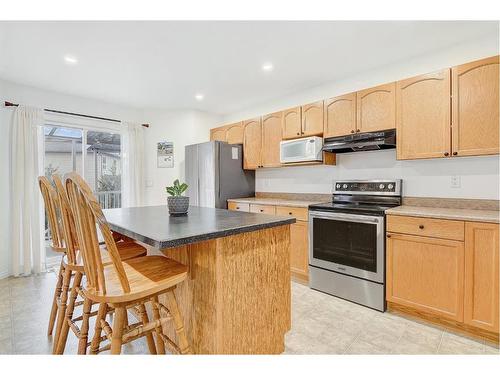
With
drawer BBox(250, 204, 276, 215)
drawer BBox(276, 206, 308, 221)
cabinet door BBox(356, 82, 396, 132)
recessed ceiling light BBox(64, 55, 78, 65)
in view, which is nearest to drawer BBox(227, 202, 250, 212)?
drawer BBox(250, 204, 276, 215)

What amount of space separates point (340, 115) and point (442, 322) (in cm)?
212

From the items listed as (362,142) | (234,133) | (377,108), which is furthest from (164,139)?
(377,108)

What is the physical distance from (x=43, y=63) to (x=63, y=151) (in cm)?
154

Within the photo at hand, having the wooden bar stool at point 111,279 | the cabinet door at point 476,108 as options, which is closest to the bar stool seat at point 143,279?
the wooden bar stool at point 111,279

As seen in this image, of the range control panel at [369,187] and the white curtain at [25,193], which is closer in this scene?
the range control panel at [369,187]

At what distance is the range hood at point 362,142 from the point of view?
2621 millimetres

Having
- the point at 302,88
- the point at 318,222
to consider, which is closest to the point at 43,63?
the point at 302,88

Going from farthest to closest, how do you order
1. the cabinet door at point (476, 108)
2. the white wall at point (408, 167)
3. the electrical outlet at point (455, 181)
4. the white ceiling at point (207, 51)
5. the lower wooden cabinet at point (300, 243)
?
the lower wooden cabinet at point (300, 243)
the electrical outlet at point (455, 181)
the white wall at point (408, 167)
the white ceiling at point (207, 51)
the cabinet door at point (476, 108)

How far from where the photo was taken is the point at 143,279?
1.29 metres

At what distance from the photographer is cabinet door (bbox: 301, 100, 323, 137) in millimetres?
3188

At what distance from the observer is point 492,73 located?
2098mm

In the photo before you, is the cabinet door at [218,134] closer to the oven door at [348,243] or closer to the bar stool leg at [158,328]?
the oven door at [348,243]

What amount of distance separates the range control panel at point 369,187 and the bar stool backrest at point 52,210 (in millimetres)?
2808
